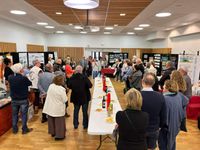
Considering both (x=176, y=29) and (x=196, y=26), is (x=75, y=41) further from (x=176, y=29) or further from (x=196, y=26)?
(x=196, y=26)

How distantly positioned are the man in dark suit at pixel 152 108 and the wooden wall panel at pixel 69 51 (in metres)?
12.5

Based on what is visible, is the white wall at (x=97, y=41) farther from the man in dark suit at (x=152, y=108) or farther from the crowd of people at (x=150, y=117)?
the man in dark suit at (x=152, y=108)

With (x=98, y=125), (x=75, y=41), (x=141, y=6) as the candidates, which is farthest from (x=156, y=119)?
(x=75, y=41)

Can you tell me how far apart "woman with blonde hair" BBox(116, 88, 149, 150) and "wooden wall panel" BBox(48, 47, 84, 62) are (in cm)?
1297

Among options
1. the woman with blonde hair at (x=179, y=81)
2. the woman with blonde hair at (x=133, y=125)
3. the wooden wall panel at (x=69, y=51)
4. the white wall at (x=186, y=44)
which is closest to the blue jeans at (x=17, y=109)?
the woman with blonde hair at (x=133, y=125)

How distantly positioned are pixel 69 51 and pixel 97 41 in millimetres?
2503

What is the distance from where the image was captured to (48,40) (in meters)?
14.3

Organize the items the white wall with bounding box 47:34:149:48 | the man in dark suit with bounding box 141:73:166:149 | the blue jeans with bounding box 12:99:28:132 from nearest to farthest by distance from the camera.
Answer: the man in dark suit with bounding box 141:73:166:149, the blue jeans with bounding box 12:99:28:132, the white wall with bounding box 47:34:149:48

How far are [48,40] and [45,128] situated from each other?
1092cm

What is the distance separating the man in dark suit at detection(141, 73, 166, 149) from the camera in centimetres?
242

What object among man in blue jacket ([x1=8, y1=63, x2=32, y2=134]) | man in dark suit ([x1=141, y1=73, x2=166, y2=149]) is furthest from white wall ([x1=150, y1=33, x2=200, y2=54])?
man in blue jacket ([x1=8, y1=63, x2=32, y2=134])

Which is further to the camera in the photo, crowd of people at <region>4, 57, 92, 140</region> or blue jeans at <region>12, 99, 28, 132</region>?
blue jeans at <region>12, 99, 28, 132</region>

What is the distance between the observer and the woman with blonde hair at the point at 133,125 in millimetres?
1941

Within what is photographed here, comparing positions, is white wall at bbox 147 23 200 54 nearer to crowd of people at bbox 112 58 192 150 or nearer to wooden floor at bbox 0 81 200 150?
wooden floor at bbox 0 81 200 150
